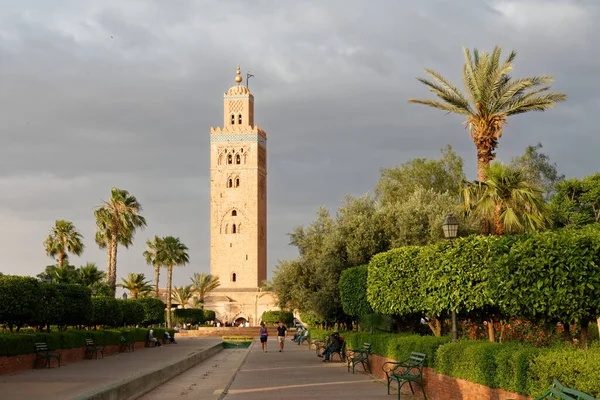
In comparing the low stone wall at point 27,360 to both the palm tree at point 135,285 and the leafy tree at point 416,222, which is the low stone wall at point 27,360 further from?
the palm tree at point 135,285

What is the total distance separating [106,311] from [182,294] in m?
53.0

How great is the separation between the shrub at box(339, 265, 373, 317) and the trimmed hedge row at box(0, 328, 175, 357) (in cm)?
950

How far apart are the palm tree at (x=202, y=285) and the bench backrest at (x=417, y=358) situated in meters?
79.2

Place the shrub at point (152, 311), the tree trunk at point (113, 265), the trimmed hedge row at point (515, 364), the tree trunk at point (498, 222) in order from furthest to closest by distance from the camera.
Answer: the shrub at point (152, 311)
the tree trunk at point (113, 265)
the tree trunk at point (498, 222)
the trimmed hedge row at point (515, 364)

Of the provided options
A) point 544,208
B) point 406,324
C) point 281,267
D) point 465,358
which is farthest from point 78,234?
point 465,358

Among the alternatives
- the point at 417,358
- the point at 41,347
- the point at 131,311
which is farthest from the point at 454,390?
the point at 131,311

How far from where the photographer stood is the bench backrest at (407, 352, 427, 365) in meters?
14.5

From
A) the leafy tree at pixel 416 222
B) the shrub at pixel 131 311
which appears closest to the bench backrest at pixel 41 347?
the leafy tree at pixel 416 222

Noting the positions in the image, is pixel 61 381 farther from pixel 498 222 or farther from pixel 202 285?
pixel 202 285

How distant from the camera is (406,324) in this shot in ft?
82.1

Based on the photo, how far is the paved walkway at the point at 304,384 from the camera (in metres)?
15.2

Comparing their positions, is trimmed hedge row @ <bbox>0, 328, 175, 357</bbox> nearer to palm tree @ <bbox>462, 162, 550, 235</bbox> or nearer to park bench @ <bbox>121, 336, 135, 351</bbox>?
park bench @ <bbox>121, 336, 135, 351</bbox>

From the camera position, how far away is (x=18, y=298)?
26297 millimetres

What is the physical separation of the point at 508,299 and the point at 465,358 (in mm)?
1106
